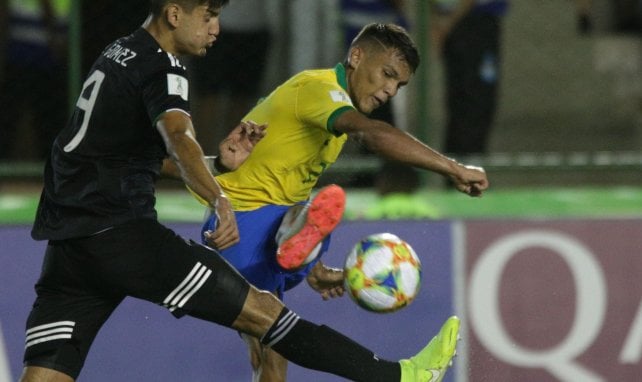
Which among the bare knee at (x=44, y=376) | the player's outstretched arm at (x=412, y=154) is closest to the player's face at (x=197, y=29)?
the player's outstretched arm at (x=412, y=154)

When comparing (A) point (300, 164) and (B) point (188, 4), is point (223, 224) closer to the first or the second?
(B) point (188, 4)

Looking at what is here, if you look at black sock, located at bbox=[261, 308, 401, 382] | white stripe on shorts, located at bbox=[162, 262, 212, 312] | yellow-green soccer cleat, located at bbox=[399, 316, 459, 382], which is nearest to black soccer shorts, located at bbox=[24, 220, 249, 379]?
white stripe on shorts, located at bbox=[162, 262, 212, 312]

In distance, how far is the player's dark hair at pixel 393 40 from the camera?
6195 millimetres

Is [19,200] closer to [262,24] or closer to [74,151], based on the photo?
[262,24]

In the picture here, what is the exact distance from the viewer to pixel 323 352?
19.0 feet

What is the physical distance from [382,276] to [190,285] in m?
0.85

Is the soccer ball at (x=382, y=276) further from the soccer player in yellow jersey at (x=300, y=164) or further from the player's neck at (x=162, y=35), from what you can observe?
the player's neck at (x=162, y=35)

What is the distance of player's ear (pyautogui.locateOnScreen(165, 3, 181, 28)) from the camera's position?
5.60 m

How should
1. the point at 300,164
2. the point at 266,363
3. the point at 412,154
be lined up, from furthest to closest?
the point at 266,363, the point at 300,164, the point at 412,154

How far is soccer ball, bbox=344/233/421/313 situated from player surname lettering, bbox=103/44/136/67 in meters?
1.28

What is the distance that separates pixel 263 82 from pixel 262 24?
335 mm

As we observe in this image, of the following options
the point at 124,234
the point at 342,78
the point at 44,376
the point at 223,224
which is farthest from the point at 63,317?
the point at 342,78

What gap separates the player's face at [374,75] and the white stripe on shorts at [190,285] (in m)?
1.07

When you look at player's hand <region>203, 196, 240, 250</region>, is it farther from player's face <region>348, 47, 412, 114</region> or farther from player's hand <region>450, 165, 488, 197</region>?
player's face <region>348, 47, 412, 114</region>
